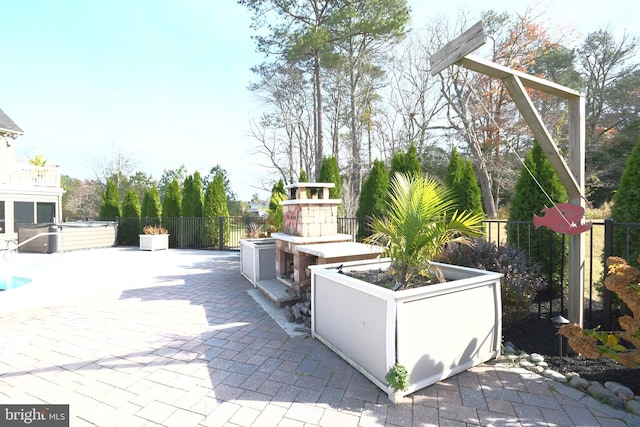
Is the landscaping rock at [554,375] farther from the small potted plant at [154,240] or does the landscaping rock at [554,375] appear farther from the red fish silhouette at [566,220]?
the small potted plant at [154,240]

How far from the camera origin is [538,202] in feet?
14.2

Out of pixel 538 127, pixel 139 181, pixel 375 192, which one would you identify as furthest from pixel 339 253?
pixel 139 181

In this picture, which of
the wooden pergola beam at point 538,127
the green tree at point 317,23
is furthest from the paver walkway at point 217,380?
the green tree at point 317,23

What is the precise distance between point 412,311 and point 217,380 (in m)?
1.61

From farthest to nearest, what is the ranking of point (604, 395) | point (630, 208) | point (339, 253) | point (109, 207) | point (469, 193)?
1. point (109, 207)
2. point (469, 193)
3. point (339, 253)
4. point (630, 208)
5. point (604, 395)

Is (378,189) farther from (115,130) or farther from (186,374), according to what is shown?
(115,130)

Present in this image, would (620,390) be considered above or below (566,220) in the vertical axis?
below

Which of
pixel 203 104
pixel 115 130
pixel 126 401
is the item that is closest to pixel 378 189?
pixel 126 401

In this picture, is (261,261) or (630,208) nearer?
(630,208)

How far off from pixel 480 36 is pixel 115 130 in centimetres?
2735

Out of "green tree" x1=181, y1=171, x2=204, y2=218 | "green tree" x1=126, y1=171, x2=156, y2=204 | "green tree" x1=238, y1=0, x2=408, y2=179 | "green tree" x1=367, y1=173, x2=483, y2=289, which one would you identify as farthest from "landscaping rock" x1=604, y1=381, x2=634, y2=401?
"green tree" x1=126, y1=171, x2=156, y2=204

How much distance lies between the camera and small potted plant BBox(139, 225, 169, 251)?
10.6 m

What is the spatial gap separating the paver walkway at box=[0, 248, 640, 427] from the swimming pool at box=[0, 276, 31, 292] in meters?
2.76

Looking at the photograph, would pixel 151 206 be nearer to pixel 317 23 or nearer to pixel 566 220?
pixel 317 23
